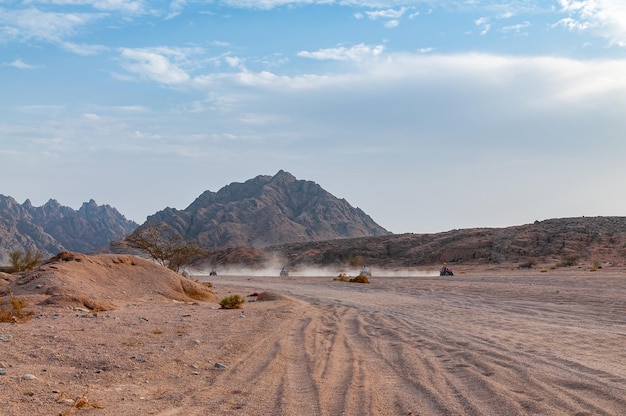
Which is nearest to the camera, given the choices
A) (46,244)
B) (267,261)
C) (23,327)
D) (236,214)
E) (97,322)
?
(23,327)

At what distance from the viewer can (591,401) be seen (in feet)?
23.7

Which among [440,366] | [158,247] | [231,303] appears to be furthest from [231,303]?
[158,247]

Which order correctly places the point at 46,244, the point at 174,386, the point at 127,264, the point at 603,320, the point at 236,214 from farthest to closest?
the point at 236,214 < the point at 46,244 < the point at 127,264 < the point at 603,320 < the point at 174,386

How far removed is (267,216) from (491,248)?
93.3 m

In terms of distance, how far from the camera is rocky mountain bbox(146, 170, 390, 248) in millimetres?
148625

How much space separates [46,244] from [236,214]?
4551 centimetres

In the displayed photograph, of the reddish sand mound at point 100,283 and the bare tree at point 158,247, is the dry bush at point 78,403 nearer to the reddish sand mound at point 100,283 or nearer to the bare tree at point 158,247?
the reddish sand mound at point 100,283

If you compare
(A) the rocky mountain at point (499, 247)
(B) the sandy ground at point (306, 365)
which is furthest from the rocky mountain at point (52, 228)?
(B) the sandy ground at point (306, 365)

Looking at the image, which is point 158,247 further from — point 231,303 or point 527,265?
point 527,265

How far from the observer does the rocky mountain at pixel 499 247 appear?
62.5m

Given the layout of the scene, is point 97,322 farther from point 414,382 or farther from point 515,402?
point 515,402

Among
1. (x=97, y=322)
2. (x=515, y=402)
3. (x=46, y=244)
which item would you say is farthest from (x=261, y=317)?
(x=46, y=244)

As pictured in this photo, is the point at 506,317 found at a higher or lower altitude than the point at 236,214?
lower

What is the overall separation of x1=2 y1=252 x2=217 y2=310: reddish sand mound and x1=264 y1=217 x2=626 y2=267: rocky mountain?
3952 cm
